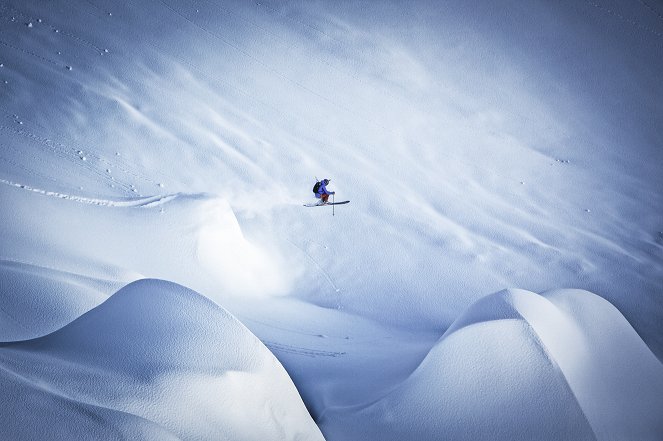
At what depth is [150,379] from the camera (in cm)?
217

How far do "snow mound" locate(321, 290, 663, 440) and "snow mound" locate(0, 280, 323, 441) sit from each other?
403 millimetres

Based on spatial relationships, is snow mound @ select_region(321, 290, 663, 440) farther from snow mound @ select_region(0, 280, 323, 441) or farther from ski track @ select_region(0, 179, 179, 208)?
ski track @ select_region(0, 179, 179, 208)

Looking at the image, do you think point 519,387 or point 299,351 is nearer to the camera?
point 519,387

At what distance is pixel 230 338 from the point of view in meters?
2.50

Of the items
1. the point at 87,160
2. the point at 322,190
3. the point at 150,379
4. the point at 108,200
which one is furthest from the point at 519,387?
the point at 87,160

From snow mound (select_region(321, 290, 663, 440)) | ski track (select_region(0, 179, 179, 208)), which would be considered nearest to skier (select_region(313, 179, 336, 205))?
ski track (select_region(0, 179, 179, 208))

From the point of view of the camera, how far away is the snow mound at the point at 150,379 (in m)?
1.81

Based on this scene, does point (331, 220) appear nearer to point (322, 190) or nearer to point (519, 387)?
point (322, 190)

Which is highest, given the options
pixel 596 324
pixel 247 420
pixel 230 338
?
pixel 596 324

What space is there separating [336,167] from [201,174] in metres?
1.09

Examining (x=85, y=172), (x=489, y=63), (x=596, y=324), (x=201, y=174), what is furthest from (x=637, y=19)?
(x=85, y=172)

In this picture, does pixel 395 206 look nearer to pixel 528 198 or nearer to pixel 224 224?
pixel 528 198

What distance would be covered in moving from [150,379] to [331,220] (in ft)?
7.70

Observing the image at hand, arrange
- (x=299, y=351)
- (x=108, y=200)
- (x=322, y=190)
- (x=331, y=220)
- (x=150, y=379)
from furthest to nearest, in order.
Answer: (x=331, y=220) → (x=322, y=190) → (x=108, y=200) → (x=299, y=351) → (x=150, y=379)
